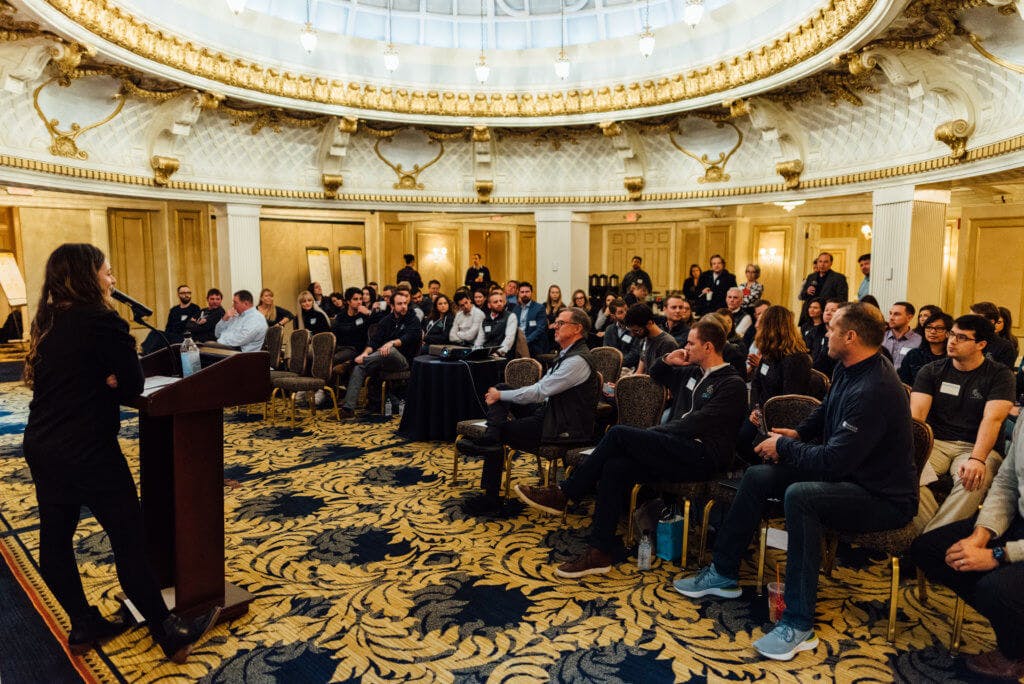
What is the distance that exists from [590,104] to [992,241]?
6134 millimetres

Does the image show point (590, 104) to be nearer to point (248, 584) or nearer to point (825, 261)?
point (825, 261)

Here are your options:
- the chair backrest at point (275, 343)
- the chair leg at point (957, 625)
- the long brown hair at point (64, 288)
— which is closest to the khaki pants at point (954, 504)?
the chair leg at point (957, 625)

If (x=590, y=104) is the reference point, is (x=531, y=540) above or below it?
below

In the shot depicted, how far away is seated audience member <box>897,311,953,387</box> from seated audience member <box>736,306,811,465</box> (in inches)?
29.6

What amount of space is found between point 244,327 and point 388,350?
1.49 m

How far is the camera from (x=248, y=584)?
3232 millimetres

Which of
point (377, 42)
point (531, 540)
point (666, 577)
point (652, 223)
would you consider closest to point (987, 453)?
point (666, 577)

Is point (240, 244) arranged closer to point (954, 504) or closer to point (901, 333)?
point (901, 333)

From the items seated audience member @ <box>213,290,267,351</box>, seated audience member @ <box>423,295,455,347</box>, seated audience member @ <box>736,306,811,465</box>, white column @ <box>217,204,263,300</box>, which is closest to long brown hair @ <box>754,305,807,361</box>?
seated audience member @ <box>736,306,811,465</box>

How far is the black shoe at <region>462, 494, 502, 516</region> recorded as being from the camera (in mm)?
4211

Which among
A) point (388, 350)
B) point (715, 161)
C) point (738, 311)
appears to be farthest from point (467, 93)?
point (738, 311)

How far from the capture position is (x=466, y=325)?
7359 mm

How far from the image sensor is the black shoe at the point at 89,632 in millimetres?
2615

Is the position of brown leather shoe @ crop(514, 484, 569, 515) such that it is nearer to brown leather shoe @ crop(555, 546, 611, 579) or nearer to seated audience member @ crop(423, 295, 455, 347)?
brown leather shoe @ crop(555, 546, 611, 579)
